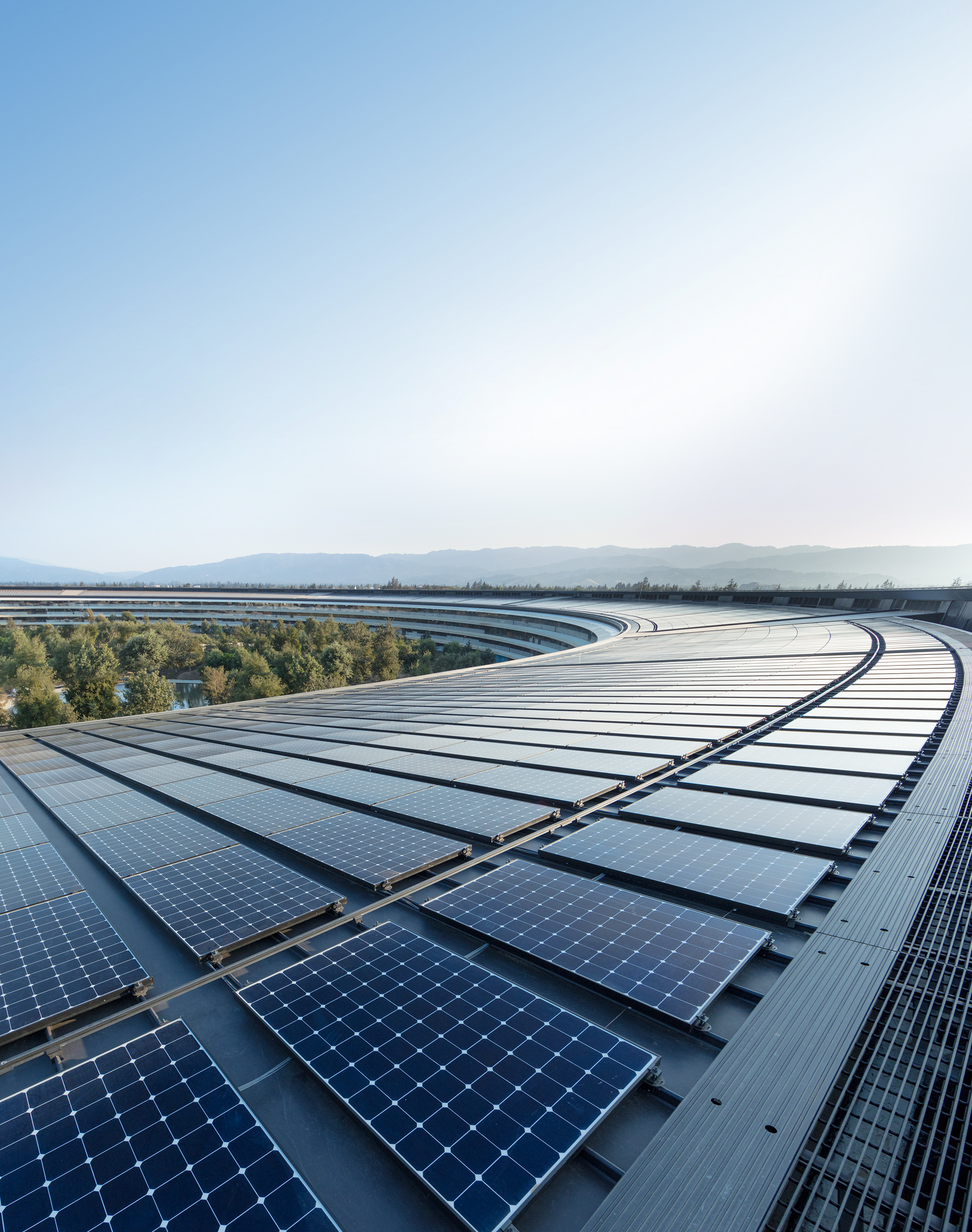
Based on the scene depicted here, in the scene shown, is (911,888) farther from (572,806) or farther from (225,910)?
(225,910)

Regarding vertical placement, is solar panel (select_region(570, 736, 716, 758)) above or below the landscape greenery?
above

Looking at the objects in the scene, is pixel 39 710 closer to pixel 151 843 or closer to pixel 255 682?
pixel 255 682

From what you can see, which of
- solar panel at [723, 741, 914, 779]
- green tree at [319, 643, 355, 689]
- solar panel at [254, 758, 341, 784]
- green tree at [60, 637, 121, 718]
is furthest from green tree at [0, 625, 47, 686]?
solar panel at [723, 741, 914, 779]

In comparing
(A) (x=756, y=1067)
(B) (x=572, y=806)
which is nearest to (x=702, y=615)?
(B) (x=572, y=806)

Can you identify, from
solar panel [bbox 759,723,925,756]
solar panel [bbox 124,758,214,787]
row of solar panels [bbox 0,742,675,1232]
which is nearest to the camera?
row of solar panels [bbox 0,742,675,1232]

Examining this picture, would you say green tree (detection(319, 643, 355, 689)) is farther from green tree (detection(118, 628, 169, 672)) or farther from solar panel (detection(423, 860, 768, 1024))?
solar panel (detection(423, 860, 768, 1024))

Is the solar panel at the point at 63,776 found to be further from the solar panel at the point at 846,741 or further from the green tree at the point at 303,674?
the green tree at the point at 303,674
